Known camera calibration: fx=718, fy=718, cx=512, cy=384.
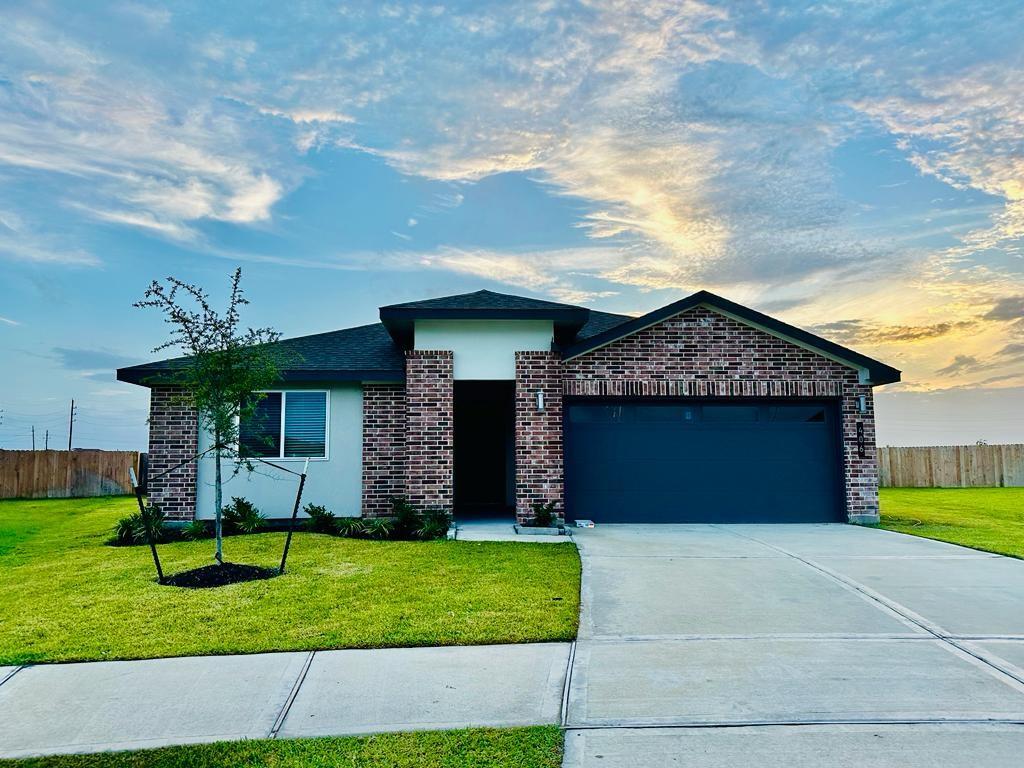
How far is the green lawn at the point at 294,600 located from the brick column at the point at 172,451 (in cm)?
194

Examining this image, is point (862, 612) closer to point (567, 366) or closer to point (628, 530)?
point (628, 530)

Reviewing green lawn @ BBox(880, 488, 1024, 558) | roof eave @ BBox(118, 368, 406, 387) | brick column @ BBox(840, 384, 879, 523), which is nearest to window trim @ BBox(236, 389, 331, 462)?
roof eave @ BBox(118, 368, 406, 387)

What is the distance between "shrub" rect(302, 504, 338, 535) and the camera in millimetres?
12734

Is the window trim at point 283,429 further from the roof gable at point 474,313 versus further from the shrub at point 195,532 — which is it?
the roof gable at point 474,313

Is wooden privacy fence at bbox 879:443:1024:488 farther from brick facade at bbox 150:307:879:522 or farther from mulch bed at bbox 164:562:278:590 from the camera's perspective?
mulch bed at bbox 164:562:278:590

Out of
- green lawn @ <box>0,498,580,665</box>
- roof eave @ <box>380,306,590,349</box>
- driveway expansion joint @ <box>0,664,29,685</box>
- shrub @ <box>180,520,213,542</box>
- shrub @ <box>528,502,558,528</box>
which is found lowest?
driveway expansion joint @ <box>0,664,29,685</box>

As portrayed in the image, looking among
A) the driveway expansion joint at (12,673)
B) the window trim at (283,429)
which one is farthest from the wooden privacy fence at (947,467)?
the driveway expansion joint at (12,673)

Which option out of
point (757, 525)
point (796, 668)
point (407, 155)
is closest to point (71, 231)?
point (407, 155)

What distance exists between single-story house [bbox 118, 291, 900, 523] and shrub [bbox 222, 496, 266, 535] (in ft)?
1.95

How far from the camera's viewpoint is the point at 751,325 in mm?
14016

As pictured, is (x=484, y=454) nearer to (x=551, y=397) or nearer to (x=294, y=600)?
(x=551, y=397)

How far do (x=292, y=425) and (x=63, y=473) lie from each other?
16664mm

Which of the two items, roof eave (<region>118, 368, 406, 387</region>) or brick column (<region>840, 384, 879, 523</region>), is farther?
brick column (<region>840, 384, 879, 523</region>)

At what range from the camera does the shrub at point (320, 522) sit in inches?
501
